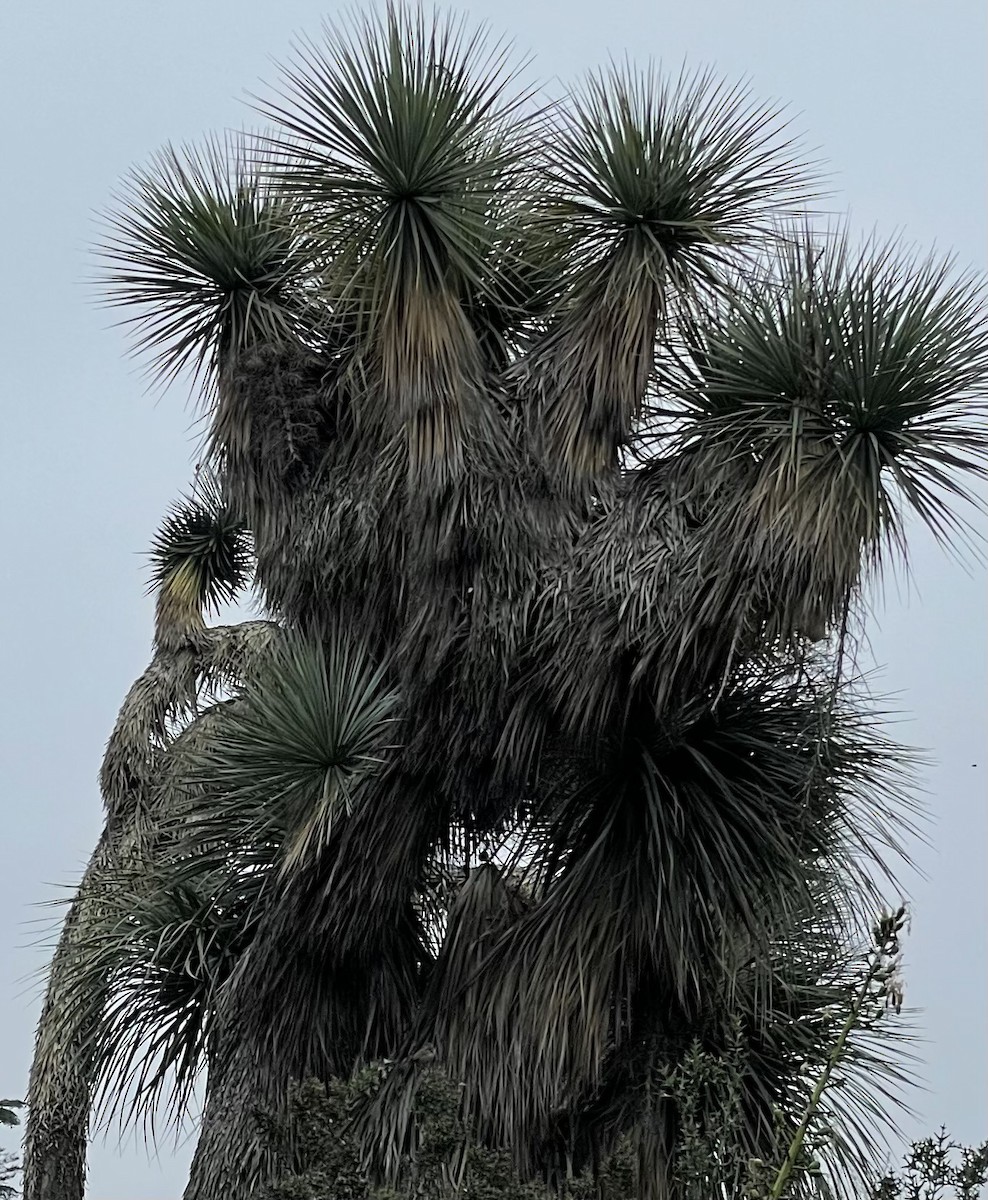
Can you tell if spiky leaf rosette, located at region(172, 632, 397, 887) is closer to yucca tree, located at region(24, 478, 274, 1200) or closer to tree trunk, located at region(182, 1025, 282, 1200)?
tree trunk, located at region(182, 1025, 282, 1200)

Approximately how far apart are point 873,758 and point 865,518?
6.46 ft

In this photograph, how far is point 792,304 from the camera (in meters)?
9.65

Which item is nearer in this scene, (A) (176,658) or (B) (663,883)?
(B) (663,883)

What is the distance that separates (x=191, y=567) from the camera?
16109mm

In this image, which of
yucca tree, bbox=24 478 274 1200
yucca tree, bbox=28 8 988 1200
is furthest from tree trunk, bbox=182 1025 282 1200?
yucca tree, bbox=24 478 274 1200

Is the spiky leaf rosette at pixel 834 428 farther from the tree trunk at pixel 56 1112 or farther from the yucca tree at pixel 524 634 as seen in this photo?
the tree trunk at pixel 56 1112

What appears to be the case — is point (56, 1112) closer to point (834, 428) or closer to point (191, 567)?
point (191, 567)

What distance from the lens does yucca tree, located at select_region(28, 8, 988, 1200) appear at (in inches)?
384

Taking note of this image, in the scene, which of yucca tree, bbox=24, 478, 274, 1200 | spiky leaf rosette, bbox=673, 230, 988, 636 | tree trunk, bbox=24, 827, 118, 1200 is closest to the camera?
spiky leaf rosette, bbox=673, 230, 988, 636

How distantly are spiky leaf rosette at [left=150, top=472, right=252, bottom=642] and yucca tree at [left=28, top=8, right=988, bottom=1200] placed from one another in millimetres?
4400

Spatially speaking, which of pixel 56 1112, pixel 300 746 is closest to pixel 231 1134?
pixel 300 746

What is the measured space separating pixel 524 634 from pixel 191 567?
20.8 feet

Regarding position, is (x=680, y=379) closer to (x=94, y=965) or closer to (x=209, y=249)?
(x=209, y=249)

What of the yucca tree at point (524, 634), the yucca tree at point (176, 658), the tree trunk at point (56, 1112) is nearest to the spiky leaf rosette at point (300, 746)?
the yucca tree at point (524, 634)
